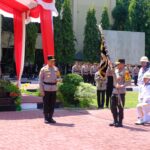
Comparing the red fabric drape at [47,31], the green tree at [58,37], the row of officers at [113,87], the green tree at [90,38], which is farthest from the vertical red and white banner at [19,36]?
the green tree at [90,38]

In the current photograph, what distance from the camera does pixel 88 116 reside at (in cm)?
1375

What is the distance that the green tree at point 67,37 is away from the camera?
41469mm

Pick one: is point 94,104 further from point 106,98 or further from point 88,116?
point 88,116

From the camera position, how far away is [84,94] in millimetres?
16016

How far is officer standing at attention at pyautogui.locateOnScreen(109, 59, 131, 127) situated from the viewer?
1175 cm

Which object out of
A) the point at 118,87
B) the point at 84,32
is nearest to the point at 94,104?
the point at 118,87

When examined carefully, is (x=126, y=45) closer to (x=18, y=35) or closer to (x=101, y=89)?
(x=18, y=35)

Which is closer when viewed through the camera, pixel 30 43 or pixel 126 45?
pixel 30 43

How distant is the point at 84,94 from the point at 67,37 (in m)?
25.9

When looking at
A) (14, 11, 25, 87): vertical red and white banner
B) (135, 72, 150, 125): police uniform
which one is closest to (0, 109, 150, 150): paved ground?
(135, 72, 150, 125): police uniform

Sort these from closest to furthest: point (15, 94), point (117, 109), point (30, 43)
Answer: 1. point (117, 109)
2. point (15, 94)
3. point (30, 43)

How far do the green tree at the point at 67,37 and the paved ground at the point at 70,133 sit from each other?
27628 millimetres

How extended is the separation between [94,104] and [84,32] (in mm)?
26786

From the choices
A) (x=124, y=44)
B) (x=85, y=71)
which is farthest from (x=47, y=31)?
(x=124, y=44)
